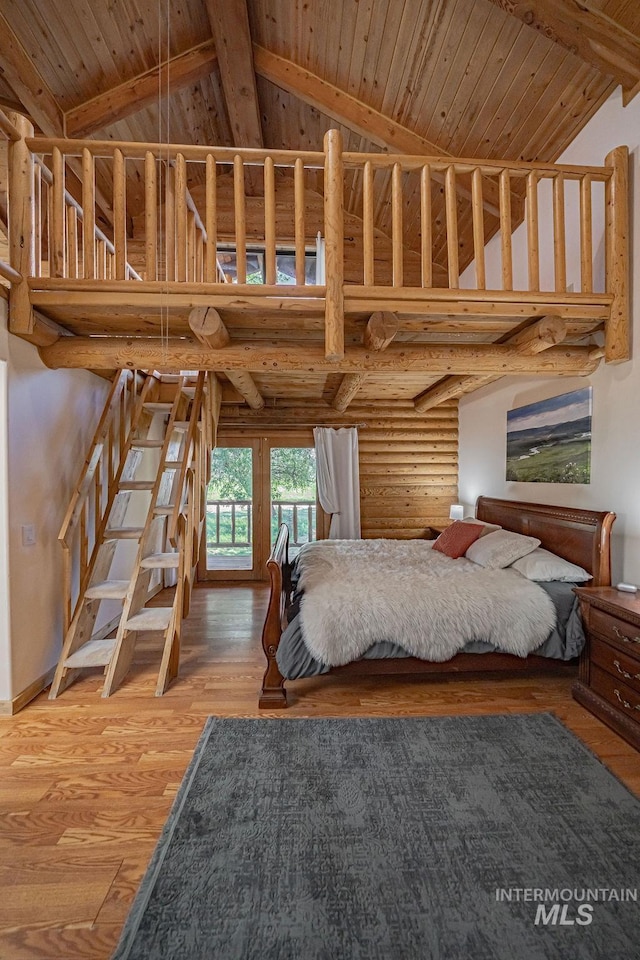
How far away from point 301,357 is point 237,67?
2909 mm

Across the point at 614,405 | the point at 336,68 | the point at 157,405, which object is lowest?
the point at 614,405

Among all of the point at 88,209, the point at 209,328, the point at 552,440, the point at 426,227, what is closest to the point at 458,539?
the point at 552,440

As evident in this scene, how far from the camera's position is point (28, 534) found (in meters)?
2.78

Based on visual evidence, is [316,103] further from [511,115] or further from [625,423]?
[625,423]

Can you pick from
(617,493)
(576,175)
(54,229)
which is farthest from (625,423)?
(54,229)

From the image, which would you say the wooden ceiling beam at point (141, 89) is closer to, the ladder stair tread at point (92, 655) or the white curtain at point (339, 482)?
the white curtain at point (339, 482)

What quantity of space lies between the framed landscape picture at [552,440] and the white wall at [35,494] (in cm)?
385

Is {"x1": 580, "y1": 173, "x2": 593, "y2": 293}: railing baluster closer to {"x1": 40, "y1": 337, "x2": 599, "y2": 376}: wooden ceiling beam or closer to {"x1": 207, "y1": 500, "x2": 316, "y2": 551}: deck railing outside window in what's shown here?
{"x1": 40, "y1": 337, "x2": 599, "y2": 376}: wooden ceiling beam

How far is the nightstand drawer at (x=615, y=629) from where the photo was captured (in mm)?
2256

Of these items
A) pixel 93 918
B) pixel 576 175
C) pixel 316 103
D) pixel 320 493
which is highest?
pixel 316 103

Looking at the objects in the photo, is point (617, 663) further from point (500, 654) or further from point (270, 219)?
point (270, 219)

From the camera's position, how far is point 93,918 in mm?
1396

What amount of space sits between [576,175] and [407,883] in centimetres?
384

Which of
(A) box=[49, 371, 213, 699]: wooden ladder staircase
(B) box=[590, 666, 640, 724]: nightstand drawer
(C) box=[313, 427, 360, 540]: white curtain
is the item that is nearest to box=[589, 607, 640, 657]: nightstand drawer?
(B) box=[590, 666, 640, 724]: nightstand drawer
